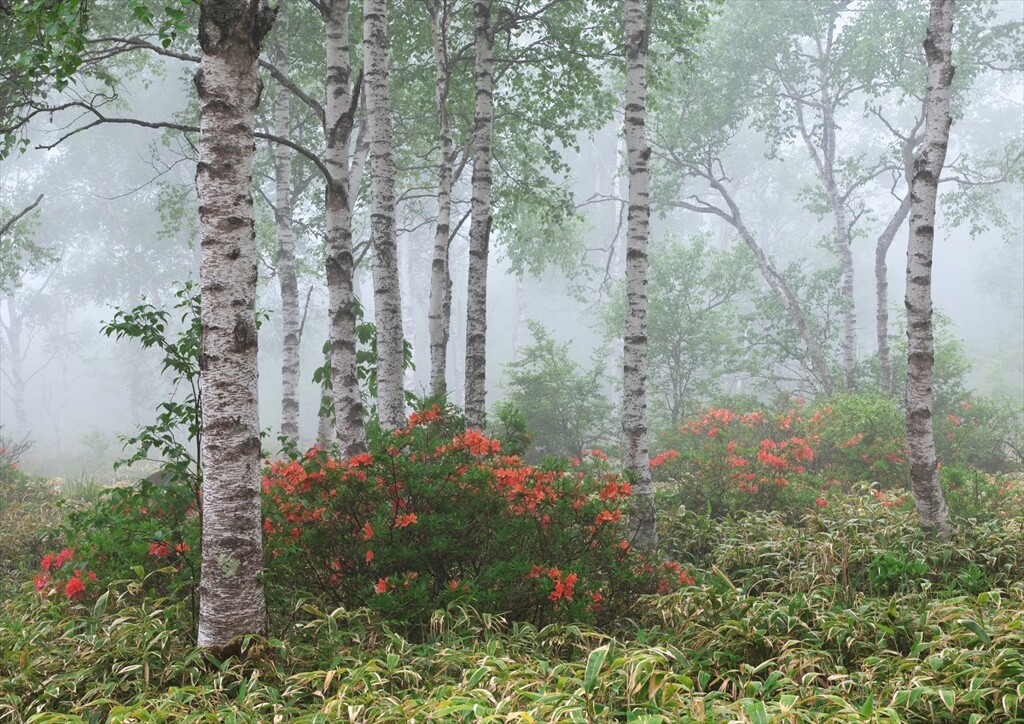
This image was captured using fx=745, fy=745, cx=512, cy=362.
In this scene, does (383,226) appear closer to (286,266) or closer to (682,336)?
(286,266)

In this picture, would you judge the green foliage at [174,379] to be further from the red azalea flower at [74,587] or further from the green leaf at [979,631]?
the green leaf at [979,631]

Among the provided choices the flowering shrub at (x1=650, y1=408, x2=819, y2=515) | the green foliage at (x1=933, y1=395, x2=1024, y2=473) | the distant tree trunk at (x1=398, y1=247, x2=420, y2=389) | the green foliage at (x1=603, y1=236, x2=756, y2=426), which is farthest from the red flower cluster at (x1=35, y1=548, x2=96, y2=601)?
the distant tree trunk at (x1=398, y1=247, x2=420, y2=389)

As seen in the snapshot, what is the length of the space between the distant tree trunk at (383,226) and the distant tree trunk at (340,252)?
0.29 m

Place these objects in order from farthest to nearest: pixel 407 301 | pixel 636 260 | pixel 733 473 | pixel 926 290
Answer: pixel 407 301 < pixel 733 473 < pixel 636 260 < pixel 926 290

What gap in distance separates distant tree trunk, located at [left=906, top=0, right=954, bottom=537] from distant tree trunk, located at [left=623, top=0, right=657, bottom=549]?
90.4 inches

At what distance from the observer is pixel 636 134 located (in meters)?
7.59

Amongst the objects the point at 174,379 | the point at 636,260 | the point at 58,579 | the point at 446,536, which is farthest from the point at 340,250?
the point at 58,579

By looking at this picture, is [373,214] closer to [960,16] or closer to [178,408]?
[178,408]

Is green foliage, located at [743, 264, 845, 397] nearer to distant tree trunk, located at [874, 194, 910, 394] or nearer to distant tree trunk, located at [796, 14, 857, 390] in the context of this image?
distant tree trunk, located at [796, 14, 857, 390]

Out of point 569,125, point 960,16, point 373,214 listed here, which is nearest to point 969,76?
point 960,16

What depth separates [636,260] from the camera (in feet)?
24.4

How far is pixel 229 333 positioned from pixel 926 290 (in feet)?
18.4

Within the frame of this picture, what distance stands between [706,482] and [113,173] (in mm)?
31738

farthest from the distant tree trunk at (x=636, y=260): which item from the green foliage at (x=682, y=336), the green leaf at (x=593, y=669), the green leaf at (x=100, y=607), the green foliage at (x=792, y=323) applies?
the green foliage at (x=792, y=323)
